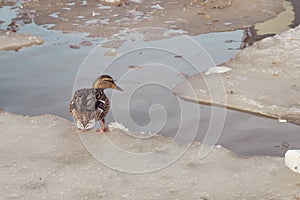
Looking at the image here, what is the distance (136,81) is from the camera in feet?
24.9

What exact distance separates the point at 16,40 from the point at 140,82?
12.0 feet

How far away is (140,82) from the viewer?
754 cm

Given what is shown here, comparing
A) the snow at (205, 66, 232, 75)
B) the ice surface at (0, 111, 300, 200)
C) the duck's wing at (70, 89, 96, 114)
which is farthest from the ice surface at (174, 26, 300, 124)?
the duck's wing at (70, 89, 96, 114)

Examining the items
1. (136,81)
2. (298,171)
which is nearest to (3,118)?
(136,81)

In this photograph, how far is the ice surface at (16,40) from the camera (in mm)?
9625

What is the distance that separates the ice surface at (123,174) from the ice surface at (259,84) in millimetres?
1356

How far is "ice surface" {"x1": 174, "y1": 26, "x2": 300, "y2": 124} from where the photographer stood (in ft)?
21.3

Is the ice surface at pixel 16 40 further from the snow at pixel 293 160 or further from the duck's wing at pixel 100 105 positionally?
the snow at pixel 293 160

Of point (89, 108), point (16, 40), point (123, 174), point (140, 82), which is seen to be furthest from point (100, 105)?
point (16, 40)

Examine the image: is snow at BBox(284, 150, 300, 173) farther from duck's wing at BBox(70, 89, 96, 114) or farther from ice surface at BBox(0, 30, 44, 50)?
ice surface at BBox(0, 30, 44, 50)

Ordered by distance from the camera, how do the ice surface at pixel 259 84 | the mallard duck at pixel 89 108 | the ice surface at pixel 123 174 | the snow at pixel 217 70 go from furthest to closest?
the snow at pixel 217 70 < the ice surface at pixel 259 84 < the mallard duck at pixel 89 108 < the ice surface at pixel 123 174

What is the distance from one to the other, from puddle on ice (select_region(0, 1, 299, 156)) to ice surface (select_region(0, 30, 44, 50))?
26 cm

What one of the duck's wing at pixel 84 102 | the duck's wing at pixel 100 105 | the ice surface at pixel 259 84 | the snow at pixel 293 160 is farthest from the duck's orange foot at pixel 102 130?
the snow at pixel 293 160

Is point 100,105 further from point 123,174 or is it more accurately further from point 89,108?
point 123,174
